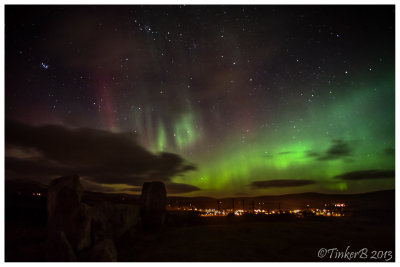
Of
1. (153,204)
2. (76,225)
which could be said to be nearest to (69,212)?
(76,225)

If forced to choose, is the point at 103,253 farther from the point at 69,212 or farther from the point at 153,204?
the point at 153,204

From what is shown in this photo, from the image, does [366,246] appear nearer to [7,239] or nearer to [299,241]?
[299,241]

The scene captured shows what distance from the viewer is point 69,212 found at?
28.3 ft

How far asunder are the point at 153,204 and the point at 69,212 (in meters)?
5.85

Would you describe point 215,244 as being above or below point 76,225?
below

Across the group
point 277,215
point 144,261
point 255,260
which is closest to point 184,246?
point 144,261

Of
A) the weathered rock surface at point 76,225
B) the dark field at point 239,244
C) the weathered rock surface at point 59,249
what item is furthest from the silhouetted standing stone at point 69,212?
the dark field at point 239,244

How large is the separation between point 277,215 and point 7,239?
1512 centimetres

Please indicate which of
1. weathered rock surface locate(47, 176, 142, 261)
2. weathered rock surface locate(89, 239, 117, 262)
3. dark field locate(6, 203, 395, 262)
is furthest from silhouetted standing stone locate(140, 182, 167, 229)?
weathered rock surface locate(89, 239, 117, 262)

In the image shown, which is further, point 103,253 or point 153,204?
point 153,204

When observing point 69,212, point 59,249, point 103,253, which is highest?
point 69,212

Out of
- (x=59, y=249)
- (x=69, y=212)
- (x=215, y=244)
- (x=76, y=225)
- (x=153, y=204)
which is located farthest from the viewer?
(x=153, y=204)

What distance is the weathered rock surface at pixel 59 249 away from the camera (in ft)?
23.9
